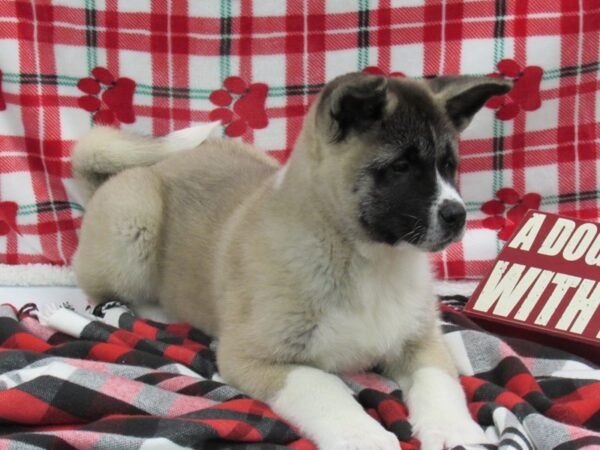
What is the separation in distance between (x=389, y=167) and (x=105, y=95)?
1.59 metres

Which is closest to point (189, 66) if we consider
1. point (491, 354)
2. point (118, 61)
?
point (118, 61)

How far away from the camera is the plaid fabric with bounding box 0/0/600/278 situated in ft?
9.95

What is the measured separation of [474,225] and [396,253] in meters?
1.16

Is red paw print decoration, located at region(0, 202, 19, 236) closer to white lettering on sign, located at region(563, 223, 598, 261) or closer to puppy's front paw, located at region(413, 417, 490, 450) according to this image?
puppy's front paw, located at region(413, 417, 490, 450)

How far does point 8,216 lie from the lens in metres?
3.13

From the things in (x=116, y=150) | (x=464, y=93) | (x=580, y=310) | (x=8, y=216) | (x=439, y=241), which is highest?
(x=464, y=93)

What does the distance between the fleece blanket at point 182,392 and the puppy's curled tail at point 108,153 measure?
0.61 metres

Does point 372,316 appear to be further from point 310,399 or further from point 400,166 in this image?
point 400,166

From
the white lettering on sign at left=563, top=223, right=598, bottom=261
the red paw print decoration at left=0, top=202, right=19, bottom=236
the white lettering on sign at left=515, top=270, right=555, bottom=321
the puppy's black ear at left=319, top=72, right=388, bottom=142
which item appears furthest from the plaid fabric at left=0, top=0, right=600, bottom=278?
the puppy's black ear at left=319, top=72, right=388, bottom=142

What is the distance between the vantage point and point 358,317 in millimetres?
2072

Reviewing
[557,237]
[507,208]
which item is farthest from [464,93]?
[507,208]

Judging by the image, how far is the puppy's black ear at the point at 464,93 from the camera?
206 cm

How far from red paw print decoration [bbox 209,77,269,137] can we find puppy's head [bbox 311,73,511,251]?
1201mm

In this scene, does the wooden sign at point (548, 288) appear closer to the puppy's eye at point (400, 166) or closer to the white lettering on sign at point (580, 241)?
the white lettering on sign at point (580, 241)
